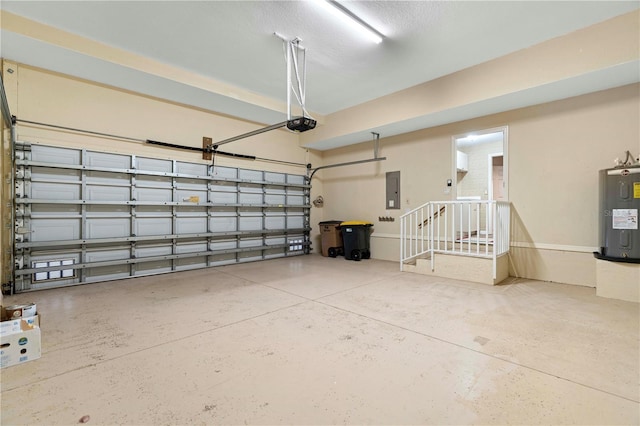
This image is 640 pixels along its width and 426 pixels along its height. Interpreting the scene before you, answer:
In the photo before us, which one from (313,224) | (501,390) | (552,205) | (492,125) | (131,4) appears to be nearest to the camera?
(501,390)

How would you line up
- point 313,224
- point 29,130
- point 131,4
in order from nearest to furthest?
point 131,4 < point 29,130 < point 313,224

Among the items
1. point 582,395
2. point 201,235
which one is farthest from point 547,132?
point 201,235

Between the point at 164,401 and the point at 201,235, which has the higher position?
the point at 201,235

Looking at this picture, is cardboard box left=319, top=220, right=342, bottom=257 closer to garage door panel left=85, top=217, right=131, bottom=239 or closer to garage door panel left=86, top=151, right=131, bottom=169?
garage door panel left=85, top=217, right=131, bottom=239

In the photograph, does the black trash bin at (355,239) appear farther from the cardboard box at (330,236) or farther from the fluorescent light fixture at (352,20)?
the fluorescent light fixture at (352,20)

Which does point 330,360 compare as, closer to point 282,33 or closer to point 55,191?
point 282,33

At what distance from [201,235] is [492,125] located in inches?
241

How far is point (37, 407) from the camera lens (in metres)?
1.61

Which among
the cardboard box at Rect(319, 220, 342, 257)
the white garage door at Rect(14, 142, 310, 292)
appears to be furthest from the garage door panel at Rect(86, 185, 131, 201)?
the cardboard box at Rect(319, 220, 342, 257)

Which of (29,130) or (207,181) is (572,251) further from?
(29,130)

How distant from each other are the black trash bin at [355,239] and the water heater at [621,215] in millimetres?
4104

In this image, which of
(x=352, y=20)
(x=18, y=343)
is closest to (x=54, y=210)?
(x=18, y=343)

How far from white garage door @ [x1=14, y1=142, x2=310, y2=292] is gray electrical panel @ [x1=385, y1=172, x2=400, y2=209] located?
2.77 m

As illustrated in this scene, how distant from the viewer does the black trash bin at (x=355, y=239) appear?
21.9 ft
